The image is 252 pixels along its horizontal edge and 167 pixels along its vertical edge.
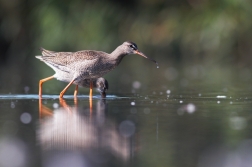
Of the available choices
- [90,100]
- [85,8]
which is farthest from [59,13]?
[90,100]

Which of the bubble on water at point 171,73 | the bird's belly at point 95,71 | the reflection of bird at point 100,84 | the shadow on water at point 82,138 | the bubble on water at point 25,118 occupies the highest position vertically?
the bubble on water at point 171,73

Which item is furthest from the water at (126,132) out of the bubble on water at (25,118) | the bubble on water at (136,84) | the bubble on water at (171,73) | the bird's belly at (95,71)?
the bubble on water at (171,73)

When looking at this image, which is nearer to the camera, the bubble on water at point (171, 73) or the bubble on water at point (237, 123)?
the bubble on water at point (237, 123)

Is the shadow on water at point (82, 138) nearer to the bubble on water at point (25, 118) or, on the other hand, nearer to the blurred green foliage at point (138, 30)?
the bubble on water at point (25, 118)

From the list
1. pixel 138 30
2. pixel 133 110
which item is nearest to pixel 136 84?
pixel 133 110

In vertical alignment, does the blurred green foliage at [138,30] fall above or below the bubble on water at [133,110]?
above

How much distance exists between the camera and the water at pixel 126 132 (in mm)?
4809

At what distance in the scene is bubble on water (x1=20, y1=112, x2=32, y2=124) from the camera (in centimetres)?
663

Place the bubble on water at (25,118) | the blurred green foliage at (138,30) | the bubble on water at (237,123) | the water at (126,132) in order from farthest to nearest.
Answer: the blurred green foliage at (138,30), the bubble on water at (25,118), the bubble on water at (237,123), the water at (126,132)

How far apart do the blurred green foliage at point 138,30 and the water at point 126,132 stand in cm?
701

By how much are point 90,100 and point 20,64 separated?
831 centimetres

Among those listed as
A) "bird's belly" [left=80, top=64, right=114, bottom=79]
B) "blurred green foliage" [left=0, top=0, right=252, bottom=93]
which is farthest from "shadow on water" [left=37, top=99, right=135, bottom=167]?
"blurred green foliage" [left=0, top=0, right=252, bottom=93]

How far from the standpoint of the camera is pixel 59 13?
1658 centimetres

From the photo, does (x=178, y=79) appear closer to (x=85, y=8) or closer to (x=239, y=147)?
(x=85, y=8)
